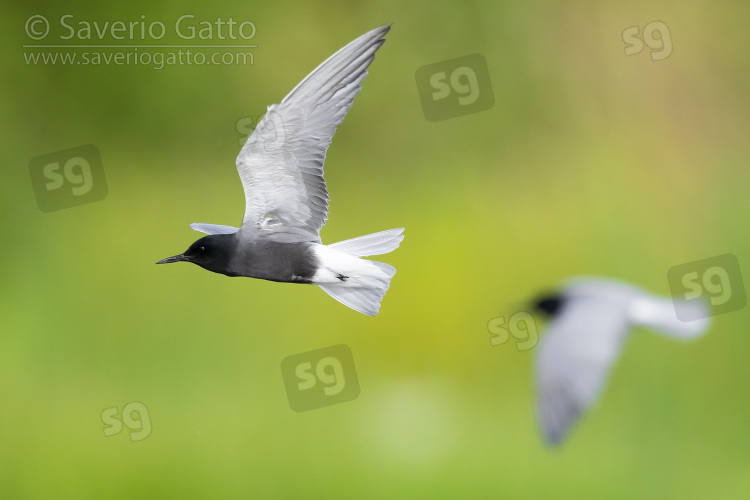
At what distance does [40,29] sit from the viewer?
1.68 meters

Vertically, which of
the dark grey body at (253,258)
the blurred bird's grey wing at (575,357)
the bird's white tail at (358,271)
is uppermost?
the dark grey body at (253,258)

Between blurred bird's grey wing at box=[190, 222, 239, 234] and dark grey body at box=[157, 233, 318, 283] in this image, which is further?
blurred bird's grey wing at box=[190, 222, 239, 234]

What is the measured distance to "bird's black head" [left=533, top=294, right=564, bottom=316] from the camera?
87 centimetres

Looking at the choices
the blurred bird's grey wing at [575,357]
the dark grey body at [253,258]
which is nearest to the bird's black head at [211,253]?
the dark grey body at [253,258]

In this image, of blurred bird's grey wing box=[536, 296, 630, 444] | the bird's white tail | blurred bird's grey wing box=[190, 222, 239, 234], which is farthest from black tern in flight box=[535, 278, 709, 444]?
blurred bird's grey wing box=[190, 222, 239, 234]

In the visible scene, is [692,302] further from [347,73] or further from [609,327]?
[347,73]

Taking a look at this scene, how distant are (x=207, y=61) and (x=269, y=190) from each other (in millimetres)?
1061

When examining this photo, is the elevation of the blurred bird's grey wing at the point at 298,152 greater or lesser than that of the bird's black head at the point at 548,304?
greater

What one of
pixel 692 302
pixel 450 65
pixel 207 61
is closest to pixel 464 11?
pixel 450 65

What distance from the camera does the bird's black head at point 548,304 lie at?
0.87m

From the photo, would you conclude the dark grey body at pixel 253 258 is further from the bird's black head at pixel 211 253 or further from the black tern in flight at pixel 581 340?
the black tern in flight at pixel 581 340

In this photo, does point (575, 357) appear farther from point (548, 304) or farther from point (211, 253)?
point (211, 253)

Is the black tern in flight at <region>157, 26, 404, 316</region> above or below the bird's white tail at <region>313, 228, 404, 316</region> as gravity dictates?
above

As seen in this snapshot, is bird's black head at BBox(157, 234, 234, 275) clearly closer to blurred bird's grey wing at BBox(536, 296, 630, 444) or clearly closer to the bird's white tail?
the bird's white tail
